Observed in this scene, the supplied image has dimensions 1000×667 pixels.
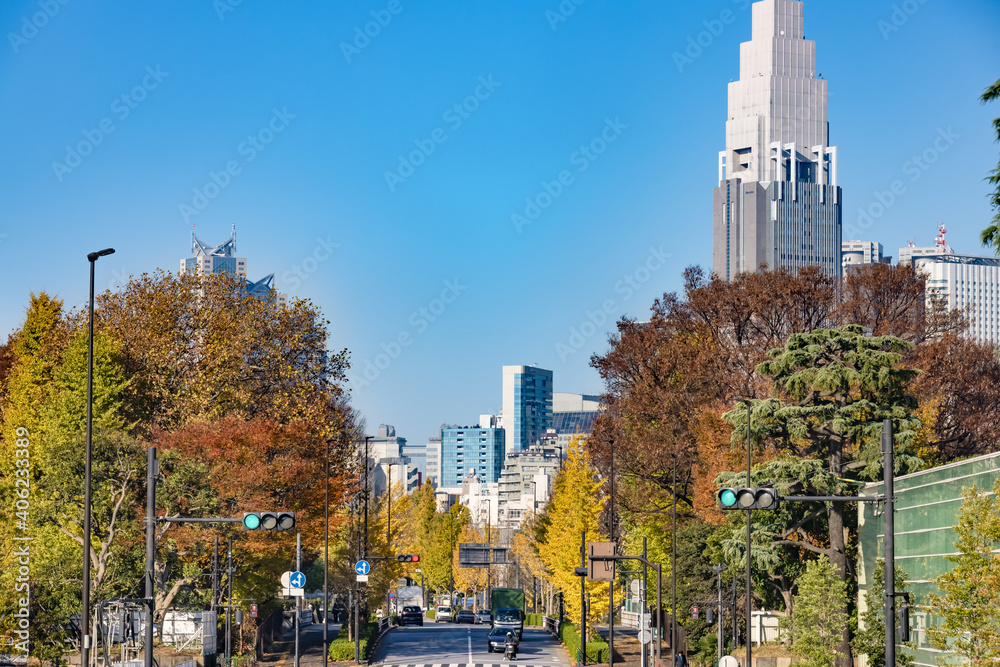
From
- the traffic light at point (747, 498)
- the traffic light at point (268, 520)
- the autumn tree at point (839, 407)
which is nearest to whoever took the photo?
the traffic light at point (747, 498)

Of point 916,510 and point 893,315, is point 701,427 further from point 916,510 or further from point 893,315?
point 916,510

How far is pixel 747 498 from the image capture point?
82.0 feet

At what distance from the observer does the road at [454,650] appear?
6203 centimetres

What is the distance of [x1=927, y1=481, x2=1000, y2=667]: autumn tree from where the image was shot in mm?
29266

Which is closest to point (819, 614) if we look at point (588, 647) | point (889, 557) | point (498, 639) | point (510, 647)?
point (588, 647)

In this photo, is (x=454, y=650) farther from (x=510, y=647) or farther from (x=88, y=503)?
(x=88, y=503)

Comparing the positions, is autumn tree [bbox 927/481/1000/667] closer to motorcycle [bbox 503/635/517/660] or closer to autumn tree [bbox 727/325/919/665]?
autumn tree [bbox 727/325/919/665]

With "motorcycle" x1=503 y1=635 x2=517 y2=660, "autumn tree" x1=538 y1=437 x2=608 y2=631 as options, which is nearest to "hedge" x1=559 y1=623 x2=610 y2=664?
"autumn tree" x1=538 y1=437 x2=608 y2=631

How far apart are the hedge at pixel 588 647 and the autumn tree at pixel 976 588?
32.4 meters

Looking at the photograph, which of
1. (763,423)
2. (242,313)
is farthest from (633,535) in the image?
(242,313)

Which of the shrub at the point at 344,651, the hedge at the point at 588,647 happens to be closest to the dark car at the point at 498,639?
the hedge at the point at 588,647

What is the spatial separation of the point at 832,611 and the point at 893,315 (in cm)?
2507

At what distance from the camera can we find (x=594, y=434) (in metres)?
75.5

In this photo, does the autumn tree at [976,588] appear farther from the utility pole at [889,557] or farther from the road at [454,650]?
the road at [454,650]
